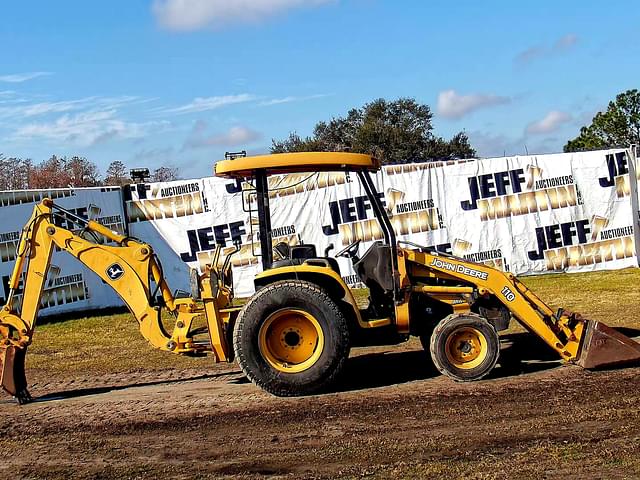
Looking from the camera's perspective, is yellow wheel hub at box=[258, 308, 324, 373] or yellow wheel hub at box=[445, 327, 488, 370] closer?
yellow wheel hub at box=[258, 308, 324, 373]

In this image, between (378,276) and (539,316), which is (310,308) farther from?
(539,316)

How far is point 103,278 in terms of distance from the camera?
27.8ft

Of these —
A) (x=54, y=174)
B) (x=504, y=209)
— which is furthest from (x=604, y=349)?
(x=54, y=174)

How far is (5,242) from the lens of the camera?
15297mm

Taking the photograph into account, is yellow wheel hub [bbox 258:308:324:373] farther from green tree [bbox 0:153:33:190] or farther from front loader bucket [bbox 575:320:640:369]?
green tree [bbox 0:153:33:190]

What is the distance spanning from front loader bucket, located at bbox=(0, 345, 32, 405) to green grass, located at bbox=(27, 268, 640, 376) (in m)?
1.84

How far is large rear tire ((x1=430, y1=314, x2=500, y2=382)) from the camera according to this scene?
8.13 m

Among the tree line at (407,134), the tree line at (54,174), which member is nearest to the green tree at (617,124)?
the tree line at (407,134)

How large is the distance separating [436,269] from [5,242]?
32.3 ft

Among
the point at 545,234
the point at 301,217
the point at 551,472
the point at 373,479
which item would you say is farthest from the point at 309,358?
the point at 545,234

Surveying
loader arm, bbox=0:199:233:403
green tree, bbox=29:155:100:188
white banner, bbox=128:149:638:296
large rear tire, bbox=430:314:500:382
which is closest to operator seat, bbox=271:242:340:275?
loader arm, bbox=0:199:233:403

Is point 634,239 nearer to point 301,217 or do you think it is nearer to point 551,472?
point 301,217

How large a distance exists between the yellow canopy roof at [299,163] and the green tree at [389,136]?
94.7 ft

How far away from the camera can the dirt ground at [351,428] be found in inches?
228
